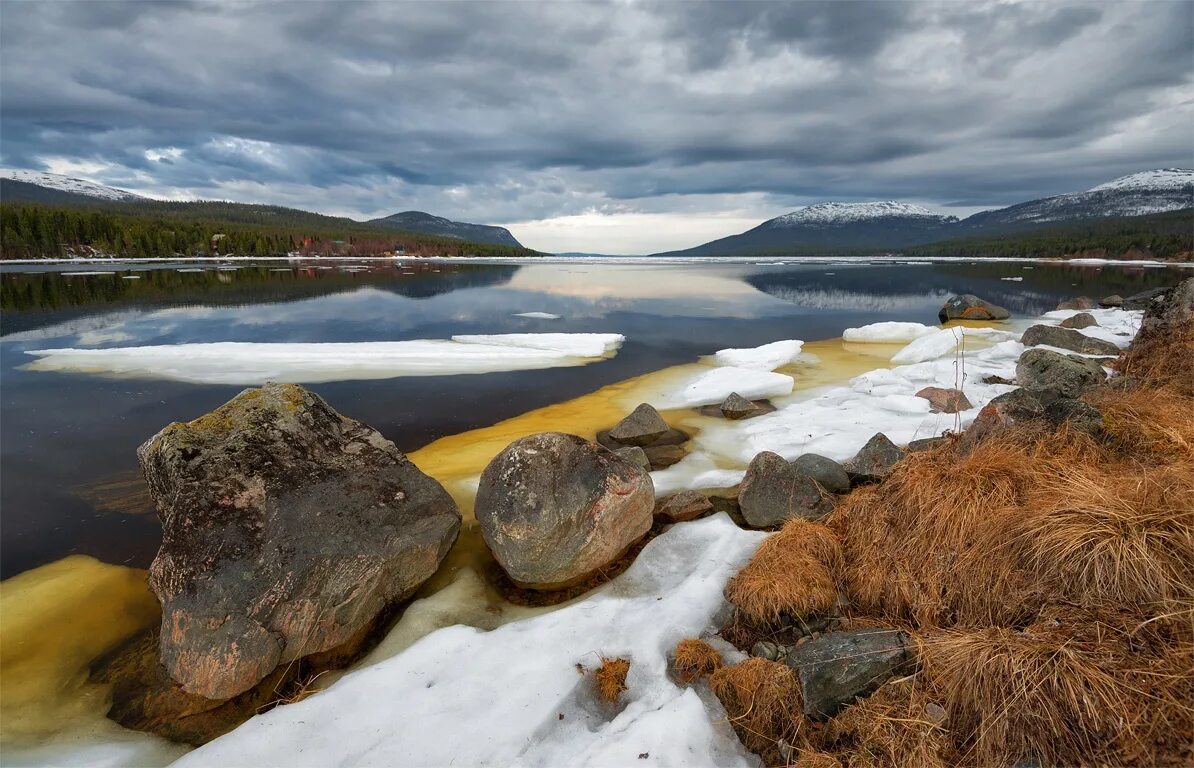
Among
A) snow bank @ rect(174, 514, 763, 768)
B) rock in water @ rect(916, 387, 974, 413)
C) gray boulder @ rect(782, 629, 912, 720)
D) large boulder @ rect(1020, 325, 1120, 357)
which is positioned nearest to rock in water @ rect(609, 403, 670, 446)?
snow bank @ rect(174, 514, 763, 768)

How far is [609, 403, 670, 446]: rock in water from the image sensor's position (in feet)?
37.0

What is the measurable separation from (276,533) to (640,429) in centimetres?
708

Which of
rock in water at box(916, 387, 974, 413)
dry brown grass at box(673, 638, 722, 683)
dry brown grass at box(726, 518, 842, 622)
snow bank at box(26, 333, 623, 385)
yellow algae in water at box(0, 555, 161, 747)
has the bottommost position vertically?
yellow algae in water at box(0, 555, 161, 747)

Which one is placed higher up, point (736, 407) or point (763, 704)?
point (736, 407)

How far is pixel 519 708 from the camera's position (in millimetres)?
4504

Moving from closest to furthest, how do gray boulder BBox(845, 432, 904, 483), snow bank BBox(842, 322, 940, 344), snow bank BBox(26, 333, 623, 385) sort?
gray boulder BBox(845, 432, 904, 483), snow bank BBox(26, 333, 623, 385), snow bank BBox(842, 322, 940, 344)

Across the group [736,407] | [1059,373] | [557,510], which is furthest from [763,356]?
[557,510]

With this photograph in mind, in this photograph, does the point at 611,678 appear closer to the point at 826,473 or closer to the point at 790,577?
the point at 790,577

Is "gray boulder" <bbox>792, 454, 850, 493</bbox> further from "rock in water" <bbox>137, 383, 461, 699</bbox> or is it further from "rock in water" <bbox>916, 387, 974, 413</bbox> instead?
"rock in water" <bbox>137, 383, 461, 699</bbox>

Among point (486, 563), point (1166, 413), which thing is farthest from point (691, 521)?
point (1166, 413)

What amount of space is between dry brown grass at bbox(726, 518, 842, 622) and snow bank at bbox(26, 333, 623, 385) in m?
13.5

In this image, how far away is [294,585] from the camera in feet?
18.6

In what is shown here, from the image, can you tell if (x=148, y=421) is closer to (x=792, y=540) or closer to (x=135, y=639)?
(x=135, y=639)

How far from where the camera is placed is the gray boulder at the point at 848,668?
3932 mm
